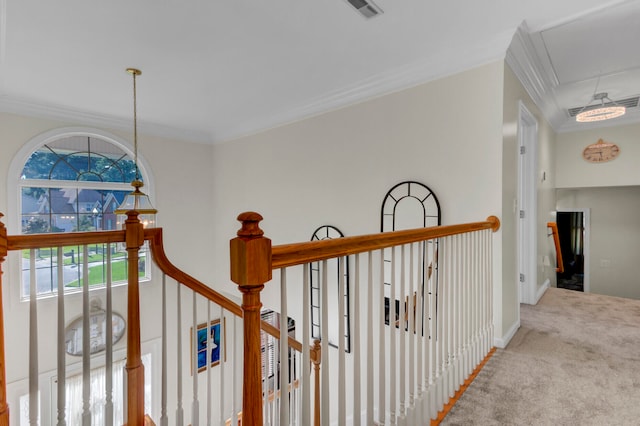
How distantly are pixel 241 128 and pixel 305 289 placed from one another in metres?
4.20

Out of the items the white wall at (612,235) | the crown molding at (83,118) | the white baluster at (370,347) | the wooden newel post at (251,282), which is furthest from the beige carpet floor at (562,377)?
the crown molding at (83,118)

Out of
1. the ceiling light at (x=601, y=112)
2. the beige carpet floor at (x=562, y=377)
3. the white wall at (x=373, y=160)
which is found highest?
the ceiling light at (x=601, y=112)

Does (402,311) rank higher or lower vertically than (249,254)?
lower

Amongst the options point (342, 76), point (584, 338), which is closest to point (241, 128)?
point (342, 76)

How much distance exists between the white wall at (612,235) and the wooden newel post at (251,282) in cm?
621

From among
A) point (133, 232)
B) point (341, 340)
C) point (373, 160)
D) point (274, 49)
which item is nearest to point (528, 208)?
point (373, 160)

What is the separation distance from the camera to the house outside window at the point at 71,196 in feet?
12.5

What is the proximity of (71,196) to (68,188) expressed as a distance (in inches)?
4.3

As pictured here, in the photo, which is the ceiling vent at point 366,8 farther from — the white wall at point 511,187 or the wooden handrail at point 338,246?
the wooden handrail at point 338,246

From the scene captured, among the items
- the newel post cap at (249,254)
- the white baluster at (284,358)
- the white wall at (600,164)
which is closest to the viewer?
the newel post cap at (249,254)

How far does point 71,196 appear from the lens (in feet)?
13.4

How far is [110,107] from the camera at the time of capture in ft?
12.6

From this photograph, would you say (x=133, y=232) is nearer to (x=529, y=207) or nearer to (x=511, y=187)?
(x=511, y=187)

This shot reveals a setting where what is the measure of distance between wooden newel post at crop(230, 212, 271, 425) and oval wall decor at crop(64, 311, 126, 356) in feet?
12.1
